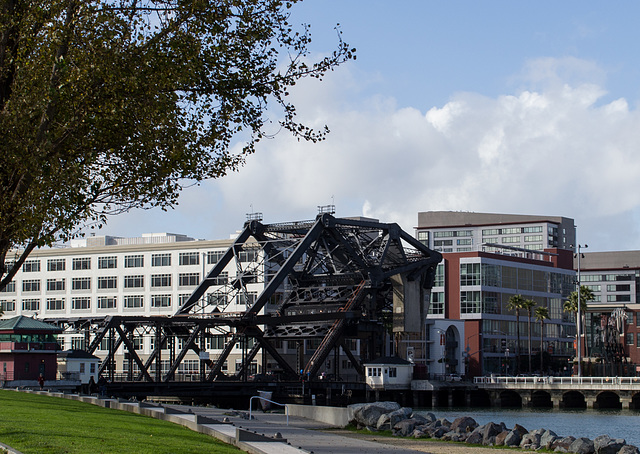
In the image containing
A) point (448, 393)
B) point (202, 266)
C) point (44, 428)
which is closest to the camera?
point (44, 428)

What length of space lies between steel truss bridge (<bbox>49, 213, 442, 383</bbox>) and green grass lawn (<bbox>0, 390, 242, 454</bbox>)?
162 feet

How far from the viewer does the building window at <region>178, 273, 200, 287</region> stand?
120375mm

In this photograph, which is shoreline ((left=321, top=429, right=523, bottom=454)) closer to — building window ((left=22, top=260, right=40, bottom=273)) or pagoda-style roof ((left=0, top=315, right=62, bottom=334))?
pagoda-style roof ((left=0, top=315, right=62, bottom=334))

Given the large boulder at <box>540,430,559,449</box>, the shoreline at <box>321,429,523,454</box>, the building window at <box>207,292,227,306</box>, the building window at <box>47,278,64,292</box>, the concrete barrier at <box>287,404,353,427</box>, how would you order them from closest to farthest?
the shoreline at <box>321,429,523,454</box>
the large boulder at <box>540,430,559,449</box>
the concrete barrier at <box>287,404,353,427</box>
the building window at <box>207,292,227,306</box>
the building window at <box>47,278,64,292</box>

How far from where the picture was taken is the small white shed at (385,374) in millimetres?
98562

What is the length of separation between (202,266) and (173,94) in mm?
96800

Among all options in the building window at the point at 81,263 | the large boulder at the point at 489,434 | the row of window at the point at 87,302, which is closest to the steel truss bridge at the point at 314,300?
the row of window at the point at 87,302

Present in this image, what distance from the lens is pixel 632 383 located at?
96.8 metres

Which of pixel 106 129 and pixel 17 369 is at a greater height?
pixel 106 129

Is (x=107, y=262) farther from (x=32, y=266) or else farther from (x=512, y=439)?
(x=512, y=439)

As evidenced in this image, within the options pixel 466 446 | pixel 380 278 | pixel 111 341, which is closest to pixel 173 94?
pixel 466 446

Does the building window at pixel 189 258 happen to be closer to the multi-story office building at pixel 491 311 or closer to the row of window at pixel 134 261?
the row of window at pixel 134 261

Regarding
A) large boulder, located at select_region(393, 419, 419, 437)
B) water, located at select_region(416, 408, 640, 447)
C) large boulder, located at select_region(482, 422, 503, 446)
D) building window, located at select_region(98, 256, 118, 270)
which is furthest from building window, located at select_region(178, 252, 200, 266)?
large boulder, located at select_region(482, 422, 503, 446)

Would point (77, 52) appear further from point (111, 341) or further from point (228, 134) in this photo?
point (111, 341)
